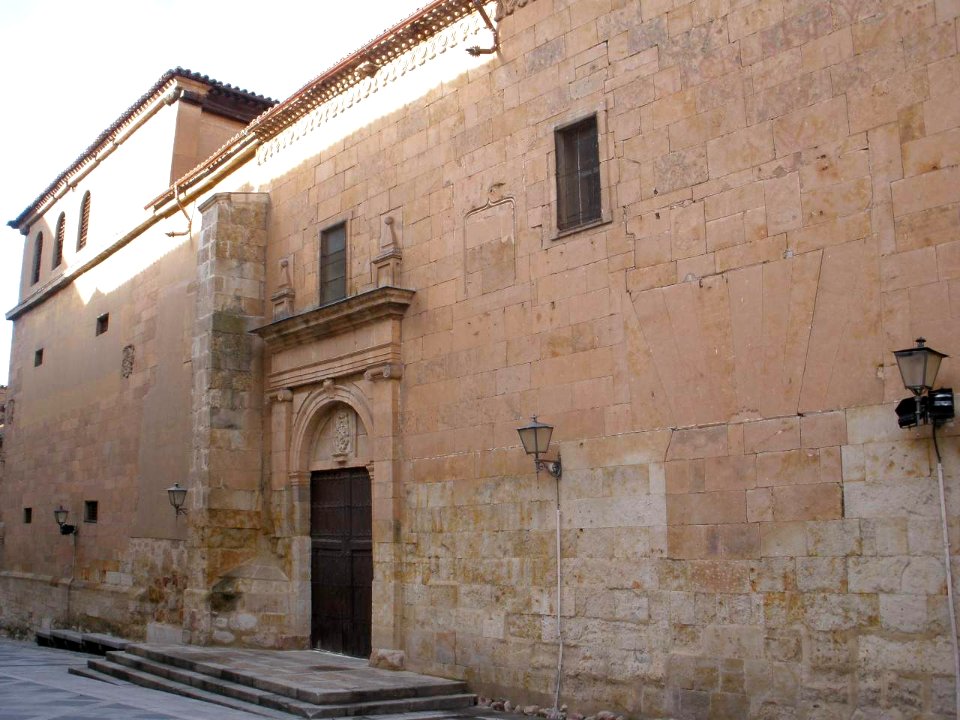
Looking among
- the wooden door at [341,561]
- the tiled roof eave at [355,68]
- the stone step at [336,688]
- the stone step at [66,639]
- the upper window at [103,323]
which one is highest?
the tiled roof eave at [355,68]

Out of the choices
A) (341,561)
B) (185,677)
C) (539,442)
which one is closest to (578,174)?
(539,442)

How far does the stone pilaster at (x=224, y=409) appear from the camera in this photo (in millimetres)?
12883

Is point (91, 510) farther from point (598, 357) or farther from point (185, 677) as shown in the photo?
point (598, 357)

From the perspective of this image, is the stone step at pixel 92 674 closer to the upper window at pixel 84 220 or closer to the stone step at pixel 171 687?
the stone step at pixel 171 687

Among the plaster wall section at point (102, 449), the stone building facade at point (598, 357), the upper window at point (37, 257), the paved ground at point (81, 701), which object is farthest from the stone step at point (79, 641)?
the upper window at point (37, 257)

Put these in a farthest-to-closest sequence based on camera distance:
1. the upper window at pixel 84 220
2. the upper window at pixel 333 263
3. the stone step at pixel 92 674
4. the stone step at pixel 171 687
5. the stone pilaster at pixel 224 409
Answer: the upper window at pixel 84 220
the stone pilaster at pixel 224 409
the upper window at pixel 333 263
the stone step at pixel 92 674
the stone step at pixel 171 687

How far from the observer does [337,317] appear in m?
11.8

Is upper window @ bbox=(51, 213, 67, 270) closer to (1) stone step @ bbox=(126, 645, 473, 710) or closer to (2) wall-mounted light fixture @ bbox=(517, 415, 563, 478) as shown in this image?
(1) stone step @ bbox=(126, 645, 473, 710)

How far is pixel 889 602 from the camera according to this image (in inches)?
269

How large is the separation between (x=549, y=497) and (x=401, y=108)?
16.9 ft

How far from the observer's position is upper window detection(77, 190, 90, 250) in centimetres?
2112

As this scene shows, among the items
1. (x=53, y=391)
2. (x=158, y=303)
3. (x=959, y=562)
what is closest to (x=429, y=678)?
(x=959, y=562)

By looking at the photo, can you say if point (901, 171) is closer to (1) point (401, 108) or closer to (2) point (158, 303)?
(1) point (401, 108)

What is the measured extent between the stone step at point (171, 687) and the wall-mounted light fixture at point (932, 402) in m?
5.44
